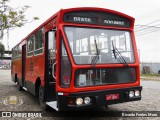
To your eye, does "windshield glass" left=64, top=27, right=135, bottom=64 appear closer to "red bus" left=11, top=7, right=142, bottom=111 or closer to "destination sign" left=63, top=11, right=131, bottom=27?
"red bus" left=11, top=7, right=142, bottom=111

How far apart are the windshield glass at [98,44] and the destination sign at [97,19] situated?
0.67 feet

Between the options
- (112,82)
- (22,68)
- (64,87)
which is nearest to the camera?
(64,87)

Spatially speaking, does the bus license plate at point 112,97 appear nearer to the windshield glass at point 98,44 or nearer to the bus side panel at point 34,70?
the windshield glass at point 98,44

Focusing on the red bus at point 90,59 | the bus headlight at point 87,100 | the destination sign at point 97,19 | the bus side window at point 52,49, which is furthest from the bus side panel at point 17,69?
the bus headlight at point 87,100

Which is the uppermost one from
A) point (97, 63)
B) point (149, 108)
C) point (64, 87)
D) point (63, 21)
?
point (63, 21)

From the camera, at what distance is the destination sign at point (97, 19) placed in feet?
22.3

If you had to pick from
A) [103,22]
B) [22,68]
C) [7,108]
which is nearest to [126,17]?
[103,22]

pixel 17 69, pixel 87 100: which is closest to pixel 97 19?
pixel 87 100

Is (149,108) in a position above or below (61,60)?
below

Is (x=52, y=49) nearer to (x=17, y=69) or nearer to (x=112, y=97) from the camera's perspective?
(x=112, y=97)

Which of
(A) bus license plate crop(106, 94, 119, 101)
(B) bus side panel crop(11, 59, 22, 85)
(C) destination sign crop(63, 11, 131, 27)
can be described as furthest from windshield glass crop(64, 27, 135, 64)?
(B) bus side panel crop(11, 59, 22, 85)

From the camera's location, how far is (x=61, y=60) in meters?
6.59

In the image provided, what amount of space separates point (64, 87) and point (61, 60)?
0.69 meters

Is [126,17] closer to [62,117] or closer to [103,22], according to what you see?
[103,22]
